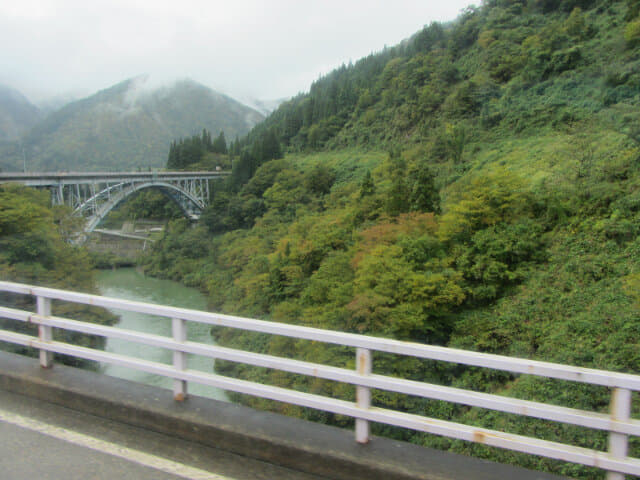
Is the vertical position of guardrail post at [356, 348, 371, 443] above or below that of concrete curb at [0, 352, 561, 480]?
above

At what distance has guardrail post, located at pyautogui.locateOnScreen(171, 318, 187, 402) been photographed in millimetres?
2996

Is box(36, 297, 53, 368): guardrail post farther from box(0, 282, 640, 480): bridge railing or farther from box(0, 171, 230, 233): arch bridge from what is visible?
box(0, 171, 230, 233): arch bridge

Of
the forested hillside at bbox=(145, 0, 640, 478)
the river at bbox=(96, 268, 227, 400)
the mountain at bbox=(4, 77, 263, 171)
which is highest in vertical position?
the mountain at bbox=(4, 77, 263, 171)

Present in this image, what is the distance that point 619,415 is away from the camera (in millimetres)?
2062

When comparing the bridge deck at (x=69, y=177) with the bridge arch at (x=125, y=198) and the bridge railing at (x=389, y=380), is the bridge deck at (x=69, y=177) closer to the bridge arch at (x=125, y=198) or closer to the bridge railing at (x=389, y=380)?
the bridge arch at (x=125, y=198)

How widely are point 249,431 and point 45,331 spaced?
1.95 metres

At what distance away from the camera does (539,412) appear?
2193mm

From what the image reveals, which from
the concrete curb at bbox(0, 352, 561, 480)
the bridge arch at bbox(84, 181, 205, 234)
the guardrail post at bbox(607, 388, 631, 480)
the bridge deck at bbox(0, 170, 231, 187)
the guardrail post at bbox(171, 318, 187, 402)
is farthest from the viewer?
the bridge arch at bbox(84, 181, 205, 234)

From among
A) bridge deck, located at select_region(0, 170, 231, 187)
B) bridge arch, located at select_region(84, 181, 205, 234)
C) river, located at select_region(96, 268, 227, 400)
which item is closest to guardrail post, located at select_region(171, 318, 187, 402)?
river, located at select_region(96, 268, 227, 400)

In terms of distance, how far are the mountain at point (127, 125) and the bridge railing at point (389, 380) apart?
38.1 meters

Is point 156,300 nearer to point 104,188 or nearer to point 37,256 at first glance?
point 104,188

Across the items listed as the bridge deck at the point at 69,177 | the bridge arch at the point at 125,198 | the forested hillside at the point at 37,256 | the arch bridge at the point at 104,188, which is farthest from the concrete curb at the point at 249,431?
the arch bridge at the point at 104,188

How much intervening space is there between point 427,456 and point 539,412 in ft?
2.26

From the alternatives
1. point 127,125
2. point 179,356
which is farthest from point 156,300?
point 127,125
